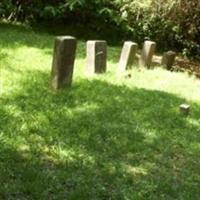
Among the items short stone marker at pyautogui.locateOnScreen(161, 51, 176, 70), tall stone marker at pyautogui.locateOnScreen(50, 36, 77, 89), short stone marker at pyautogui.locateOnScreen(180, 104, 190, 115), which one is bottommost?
short stone marker at pyautogui.locateOnScreen(180, 104, 190, 115)

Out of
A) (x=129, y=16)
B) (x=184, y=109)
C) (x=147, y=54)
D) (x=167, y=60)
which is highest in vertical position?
(x=129, y=16)

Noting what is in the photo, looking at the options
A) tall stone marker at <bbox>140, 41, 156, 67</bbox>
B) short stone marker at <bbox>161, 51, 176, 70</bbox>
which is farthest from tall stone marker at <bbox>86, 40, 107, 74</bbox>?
short stone marker at <bbox>161, 51, 176, 70</bbox>

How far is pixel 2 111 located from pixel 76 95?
1.52m

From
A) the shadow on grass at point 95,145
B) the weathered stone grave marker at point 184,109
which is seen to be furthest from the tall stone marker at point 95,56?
the weathered stone grave marker at point 184,109

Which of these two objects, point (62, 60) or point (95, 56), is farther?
point (95, 56)

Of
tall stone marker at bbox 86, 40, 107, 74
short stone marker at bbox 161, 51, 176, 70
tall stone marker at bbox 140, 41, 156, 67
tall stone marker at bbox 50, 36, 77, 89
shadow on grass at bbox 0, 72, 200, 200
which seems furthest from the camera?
short stone marker at bbox 161, 51, 176, 70

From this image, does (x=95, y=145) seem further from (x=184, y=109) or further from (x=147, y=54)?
(x=147, y=54)

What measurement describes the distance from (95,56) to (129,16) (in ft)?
21.1

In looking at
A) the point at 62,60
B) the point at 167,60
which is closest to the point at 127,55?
the point at 167,60

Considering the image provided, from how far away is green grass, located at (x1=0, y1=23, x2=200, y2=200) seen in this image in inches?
215

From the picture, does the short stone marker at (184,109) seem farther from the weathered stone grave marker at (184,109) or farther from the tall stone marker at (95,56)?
the tall stone marker at (95,56)

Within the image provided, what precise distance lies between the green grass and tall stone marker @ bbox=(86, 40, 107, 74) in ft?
0.68

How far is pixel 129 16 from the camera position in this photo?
15.8 m

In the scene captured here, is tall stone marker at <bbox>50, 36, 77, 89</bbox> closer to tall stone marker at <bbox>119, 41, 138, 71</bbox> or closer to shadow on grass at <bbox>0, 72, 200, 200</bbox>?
shadow on grass at <bbox>0, 72, 200, 200</bbox>
